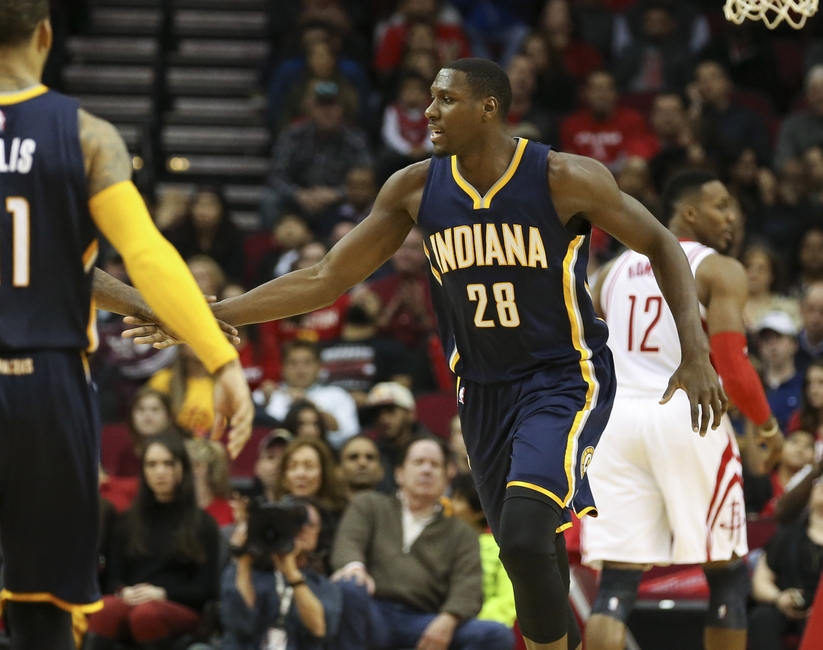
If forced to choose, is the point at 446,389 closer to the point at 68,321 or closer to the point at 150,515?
the point at 150,515

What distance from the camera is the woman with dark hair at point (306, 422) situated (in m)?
9.30

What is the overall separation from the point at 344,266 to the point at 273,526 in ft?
7.38

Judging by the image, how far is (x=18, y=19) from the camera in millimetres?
3781

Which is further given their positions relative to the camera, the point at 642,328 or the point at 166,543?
the point at 166,543

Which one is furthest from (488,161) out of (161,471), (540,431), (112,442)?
(112,442)

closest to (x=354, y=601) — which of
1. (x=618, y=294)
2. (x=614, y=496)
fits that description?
(x=614, y=496)

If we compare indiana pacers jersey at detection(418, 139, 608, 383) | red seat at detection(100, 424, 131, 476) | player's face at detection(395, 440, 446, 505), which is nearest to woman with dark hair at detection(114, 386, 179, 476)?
red seat at detection(100, 424, 131, 476)

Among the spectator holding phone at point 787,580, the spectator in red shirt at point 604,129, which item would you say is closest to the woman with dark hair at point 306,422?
the spectator holding phone at point 787,580

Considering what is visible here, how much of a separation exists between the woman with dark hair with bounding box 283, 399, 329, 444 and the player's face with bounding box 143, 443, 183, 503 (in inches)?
48.2

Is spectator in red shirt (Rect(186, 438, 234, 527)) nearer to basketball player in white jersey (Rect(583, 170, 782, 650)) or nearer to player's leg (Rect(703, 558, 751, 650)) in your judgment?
basketball player in white jersey (Rect(583, 170, 782, 650))

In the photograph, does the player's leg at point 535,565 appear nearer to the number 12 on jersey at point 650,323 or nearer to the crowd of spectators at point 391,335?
the number 12 on jersey at point 650,323

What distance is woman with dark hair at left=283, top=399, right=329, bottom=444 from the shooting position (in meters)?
9.30

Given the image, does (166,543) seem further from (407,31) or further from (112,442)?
(407,31)

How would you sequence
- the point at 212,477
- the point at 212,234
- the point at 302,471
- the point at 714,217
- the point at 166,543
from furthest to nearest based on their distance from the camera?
the point at 212,234, the point at 212,477, the point at 302,471, the point at 166,543, the point at 714,217
